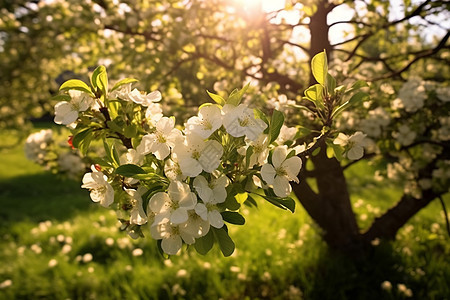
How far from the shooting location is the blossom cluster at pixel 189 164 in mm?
1011

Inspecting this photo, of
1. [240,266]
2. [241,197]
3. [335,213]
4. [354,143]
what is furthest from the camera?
[240,266]

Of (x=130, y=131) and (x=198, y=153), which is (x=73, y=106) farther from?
(x=198, y=153)

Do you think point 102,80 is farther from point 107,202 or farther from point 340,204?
point 340,204

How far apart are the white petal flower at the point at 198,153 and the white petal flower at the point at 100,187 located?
0.30 meters

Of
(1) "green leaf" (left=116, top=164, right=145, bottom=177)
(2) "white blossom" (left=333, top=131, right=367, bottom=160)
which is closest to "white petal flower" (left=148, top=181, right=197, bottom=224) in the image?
(1) "green leaf" (left=116, top=164, right=145, bottom=177)

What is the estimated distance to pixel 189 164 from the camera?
1003 mm

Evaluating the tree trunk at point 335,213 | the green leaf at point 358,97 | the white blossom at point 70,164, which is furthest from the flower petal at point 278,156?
the tree trunk at point 335,213

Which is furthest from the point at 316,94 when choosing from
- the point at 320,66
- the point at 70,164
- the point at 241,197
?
the point at 70,164

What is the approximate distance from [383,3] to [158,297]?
361 cm

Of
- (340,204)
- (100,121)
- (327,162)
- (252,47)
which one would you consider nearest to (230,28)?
(252,47)

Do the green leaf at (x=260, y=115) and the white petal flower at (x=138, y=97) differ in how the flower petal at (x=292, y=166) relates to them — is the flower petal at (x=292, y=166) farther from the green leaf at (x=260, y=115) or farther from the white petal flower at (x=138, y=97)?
the white petal flower at (x=138, y=97)

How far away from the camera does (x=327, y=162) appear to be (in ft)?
9.48

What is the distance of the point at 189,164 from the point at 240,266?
297cm

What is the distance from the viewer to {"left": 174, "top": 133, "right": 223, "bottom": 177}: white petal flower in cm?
100
